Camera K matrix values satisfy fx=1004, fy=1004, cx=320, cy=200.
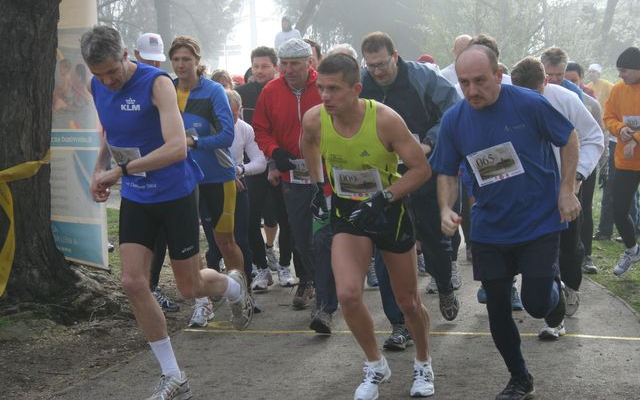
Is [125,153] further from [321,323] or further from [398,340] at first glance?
[398,340]

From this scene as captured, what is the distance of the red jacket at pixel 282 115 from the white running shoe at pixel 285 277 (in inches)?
65.2

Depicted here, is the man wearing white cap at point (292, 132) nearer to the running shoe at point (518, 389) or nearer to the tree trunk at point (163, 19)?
the running shoe at point (518, 389)

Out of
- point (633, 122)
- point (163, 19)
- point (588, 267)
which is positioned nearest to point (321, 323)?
point (588, 267)

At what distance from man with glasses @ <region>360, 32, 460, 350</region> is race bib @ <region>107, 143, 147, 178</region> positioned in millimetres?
1903

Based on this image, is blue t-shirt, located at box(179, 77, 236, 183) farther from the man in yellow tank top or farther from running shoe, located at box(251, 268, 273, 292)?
the man in yellow tank top

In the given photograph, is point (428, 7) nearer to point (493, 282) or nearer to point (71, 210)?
point (71, 210)

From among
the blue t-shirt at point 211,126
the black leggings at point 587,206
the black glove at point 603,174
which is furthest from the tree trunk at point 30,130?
the black glove at point 603,174

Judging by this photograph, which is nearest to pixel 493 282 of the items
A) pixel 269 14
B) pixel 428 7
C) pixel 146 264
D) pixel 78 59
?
pixel 146 264

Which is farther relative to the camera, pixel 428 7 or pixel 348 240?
pixel 428 7

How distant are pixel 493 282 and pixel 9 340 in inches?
138

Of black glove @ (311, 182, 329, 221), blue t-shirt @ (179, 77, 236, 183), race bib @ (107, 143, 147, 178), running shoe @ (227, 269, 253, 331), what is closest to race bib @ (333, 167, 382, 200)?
black glove @ (311, 182, 329, 221)

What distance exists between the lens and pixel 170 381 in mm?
5508

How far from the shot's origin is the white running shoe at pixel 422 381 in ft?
17.8

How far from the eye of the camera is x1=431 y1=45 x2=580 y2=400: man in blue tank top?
5.08m
